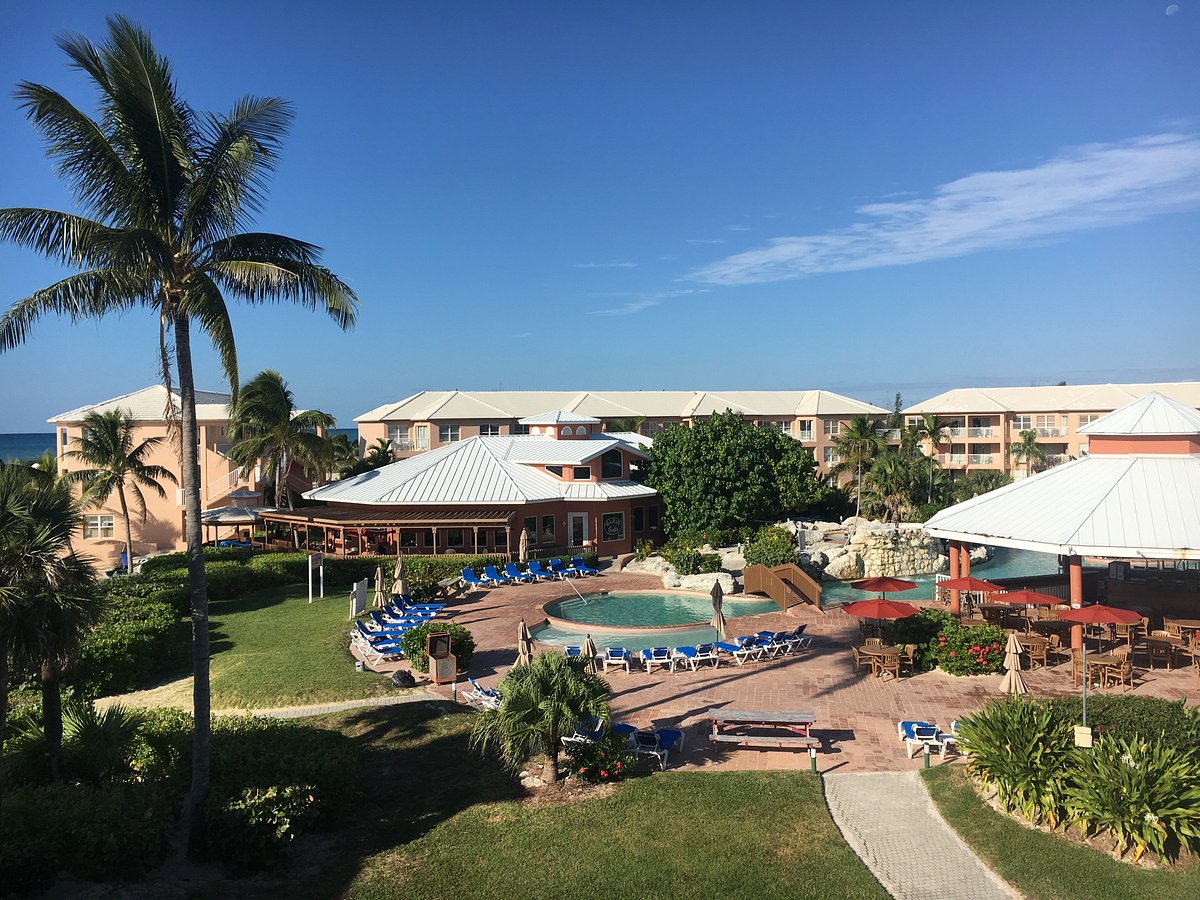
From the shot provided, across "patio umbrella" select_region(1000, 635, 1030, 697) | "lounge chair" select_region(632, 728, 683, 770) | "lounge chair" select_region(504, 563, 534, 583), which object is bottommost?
"lounge chair" select_region(632, 728, 683, 770)

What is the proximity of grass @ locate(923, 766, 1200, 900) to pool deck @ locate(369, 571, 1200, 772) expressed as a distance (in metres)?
2.17

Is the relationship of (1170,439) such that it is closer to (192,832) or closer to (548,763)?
(548,763)

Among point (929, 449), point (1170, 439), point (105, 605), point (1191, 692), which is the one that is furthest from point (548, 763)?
point (929, 449)

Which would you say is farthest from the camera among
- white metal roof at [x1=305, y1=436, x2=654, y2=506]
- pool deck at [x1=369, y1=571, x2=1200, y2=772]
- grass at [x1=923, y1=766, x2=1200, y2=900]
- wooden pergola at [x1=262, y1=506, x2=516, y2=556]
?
white metal roof at [x1=305, y1=436, x2=654, y2=506]

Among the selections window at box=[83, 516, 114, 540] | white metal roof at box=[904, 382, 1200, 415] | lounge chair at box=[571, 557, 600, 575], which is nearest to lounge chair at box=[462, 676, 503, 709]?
lounge chair at box=[571, 557, 600, 575]

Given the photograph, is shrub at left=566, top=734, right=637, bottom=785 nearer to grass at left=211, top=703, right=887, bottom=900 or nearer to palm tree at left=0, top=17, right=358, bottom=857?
grass at left=211, top=703, right=887, bottom=900

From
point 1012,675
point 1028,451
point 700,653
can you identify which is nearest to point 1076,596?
point 1012,675

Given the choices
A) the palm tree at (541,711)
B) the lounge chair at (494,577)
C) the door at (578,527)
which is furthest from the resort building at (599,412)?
the palm tree at (541,711)

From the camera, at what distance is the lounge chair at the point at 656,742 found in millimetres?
13203

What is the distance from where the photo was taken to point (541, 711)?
12.2 metres

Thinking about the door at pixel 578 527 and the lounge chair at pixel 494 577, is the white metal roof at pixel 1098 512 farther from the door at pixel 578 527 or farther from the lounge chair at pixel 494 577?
the door at pixel 578 527

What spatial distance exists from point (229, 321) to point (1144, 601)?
23.7 meters

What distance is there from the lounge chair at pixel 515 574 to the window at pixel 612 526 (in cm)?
762

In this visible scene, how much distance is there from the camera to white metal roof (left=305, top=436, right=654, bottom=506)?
35.6m
